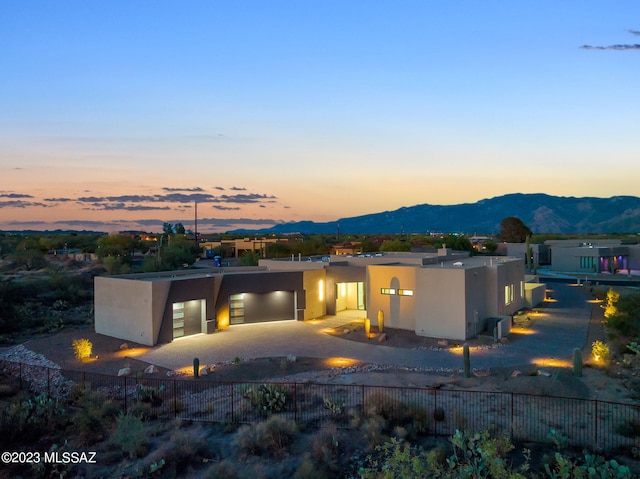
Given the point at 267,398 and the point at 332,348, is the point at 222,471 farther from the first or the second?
the point at 332,348

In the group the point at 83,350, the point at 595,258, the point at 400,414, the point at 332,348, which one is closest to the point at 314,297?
the point at 332,348

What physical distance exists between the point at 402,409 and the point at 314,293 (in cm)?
1480

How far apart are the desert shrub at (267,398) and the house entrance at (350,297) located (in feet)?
48.1

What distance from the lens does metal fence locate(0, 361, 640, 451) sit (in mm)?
10484

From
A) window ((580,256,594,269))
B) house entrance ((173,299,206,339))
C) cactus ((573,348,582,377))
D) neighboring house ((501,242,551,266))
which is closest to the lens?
cactus ((573,348,582,377))

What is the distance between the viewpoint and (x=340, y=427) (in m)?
10.7

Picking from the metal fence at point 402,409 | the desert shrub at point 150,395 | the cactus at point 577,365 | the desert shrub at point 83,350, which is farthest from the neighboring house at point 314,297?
the desert shrub at point 150,395

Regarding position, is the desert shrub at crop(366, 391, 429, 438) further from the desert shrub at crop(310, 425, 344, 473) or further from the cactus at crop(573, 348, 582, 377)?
the cactus at crop(573, 348, 582, 377)

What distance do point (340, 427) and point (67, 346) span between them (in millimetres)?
14356

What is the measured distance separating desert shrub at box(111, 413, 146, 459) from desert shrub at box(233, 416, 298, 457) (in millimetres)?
1995

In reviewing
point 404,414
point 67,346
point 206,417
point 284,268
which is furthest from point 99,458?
point 284,268

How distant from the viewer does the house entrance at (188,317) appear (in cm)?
2112

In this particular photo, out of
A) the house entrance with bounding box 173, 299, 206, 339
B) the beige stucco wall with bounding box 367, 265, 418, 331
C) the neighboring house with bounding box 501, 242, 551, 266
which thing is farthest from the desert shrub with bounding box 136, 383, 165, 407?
the neighboring house with bounding box 501, 242, 551, 266

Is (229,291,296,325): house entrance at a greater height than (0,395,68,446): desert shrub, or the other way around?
(229,291,296,325): house entrance
